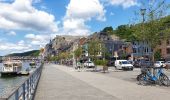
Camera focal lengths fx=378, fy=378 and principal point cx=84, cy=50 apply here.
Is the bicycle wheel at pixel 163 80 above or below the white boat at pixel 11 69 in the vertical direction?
below

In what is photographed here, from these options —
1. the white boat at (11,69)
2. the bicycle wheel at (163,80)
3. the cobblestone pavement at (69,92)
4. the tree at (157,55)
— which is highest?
the tree at (157,55)

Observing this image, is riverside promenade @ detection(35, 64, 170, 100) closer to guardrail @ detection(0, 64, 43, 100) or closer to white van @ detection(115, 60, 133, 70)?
guardrail @ detection(0, 64, 43, 100)

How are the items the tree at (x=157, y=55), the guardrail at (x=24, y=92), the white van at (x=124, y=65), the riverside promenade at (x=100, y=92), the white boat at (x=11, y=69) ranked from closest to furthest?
the guardrail at (x=24, y=92), the riverside promenade at (x=100, y=92), the white van at (x=124, y=65), the white boat at (x=11, y=69), the tree at (x=157, y=55)

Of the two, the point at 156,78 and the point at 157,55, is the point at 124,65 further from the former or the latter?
the point at 156,78

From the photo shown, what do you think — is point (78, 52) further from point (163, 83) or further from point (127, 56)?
point (163, 83)

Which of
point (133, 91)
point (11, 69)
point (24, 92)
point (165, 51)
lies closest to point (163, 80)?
point (133, 91)

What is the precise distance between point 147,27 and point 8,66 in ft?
177

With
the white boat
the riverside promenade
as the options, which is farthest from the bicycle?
the white boat

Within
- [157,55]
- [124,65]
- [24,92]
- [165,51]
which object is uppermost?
[165,51]

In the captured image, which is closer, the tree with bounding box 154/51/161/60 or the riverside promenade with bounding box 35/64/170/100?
the riverside promenade with bounding box 35/64/170/100

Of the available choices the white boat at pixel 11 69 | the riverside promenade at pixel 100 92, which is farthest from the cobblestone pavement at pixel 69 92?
the white boat at pixel 11 69

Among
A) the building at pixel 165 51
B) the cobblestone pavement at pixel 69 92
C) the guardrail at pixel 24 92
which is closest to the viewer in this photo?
the guardrail at pixel 24 92

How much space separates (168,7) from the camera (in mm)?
27469

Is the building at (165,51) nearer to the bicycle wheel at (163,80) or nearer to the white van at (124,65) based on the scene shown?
the white van at (124,65)
